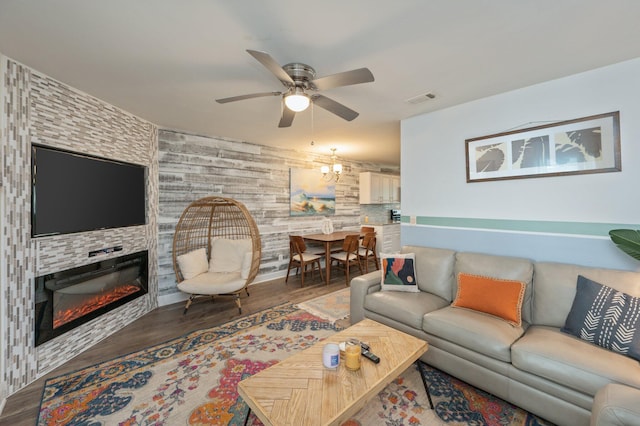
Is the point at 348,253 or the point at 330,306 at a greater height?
the point at 348,253

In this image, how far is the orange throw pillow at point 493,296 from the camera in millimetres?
1988

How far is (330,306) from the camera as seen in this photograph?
3398 mm

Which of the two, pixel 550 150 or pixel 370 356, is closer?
pixel 370 356

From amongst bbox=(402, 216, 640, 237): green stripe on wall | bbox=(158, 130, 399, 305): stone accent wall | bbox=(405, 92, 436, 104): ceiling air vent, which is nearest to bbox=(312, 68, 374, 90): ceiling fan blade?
bbox=(405, 92, 436, 104): ceiling air vent

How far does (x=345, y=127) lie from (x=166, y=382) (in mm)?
3368

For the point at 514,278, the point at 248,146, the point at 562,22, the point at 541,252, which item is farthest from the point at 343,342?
the point at 248,146

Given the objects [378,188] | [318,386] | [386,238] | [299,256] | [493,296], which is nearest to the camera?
[318,386]


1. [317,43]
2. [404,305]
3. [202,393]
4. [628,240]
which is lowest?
[202,393]

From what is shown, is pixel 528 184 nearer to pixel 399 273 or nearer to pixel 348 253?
pixel 399 273

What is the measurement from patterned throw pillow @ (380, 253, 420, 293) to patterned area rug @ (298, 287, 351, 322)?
31.3 inches

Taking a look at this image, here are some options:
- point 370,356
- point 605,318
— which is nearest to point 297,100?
point 370,356

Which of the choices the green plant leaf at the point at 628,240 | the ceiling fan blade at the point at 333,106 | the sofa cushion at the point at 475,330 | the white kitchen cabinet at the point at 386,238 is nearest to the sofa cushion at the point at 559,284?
the green plant leaf at the point at 628,240

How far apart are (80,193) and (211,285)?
1.61 meters

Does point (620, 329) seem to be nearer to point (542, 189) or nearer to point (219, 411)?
point (542, 189)
